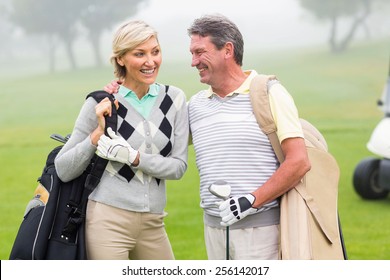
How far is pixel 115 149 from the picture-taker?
3135 millimetres

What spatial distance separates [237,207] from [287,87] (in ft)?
80.0

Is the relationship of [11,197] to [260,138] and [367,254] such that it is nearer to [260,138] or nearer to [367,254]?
[367,254]

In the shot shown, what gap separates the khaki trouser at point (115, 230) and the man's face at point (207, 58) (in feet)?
1.86

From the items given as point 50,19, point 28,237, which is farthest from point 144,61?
point 50,19

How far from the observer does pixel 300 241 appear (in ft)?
10.5

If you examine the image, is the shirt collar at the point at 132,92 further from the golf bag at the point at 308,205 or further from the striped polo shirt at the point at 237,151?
the golf bag at the point at 308,205

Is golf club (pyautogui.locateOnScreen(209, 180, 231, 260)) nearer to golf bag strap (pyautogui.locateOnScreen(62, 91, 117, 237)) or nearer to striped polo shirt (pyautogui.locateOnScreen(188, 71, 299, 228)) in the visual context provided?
striped polo shirt (pyautogui.locateOnScreen(188, 71, 299, 228))

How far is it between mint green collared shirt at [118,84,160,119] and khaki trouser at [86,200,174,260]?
1.22ft

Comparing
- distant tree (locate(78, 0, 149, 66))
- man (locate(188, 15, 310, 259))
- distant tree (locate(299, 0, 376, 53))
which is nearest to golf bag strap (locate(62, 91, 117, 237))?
man (locate(188, 15, 310, 259))

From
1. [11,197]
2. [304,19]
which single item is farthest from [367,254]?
[304,19]

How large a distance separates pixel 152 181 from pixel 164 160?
0.36ft

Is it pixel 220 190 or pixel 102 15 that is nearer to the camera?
pixel 220 190

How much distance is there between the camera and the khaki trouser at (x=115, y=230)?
3.24 meters

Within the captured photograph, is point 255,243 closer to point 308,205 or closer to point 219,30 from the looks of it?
point 308,205
